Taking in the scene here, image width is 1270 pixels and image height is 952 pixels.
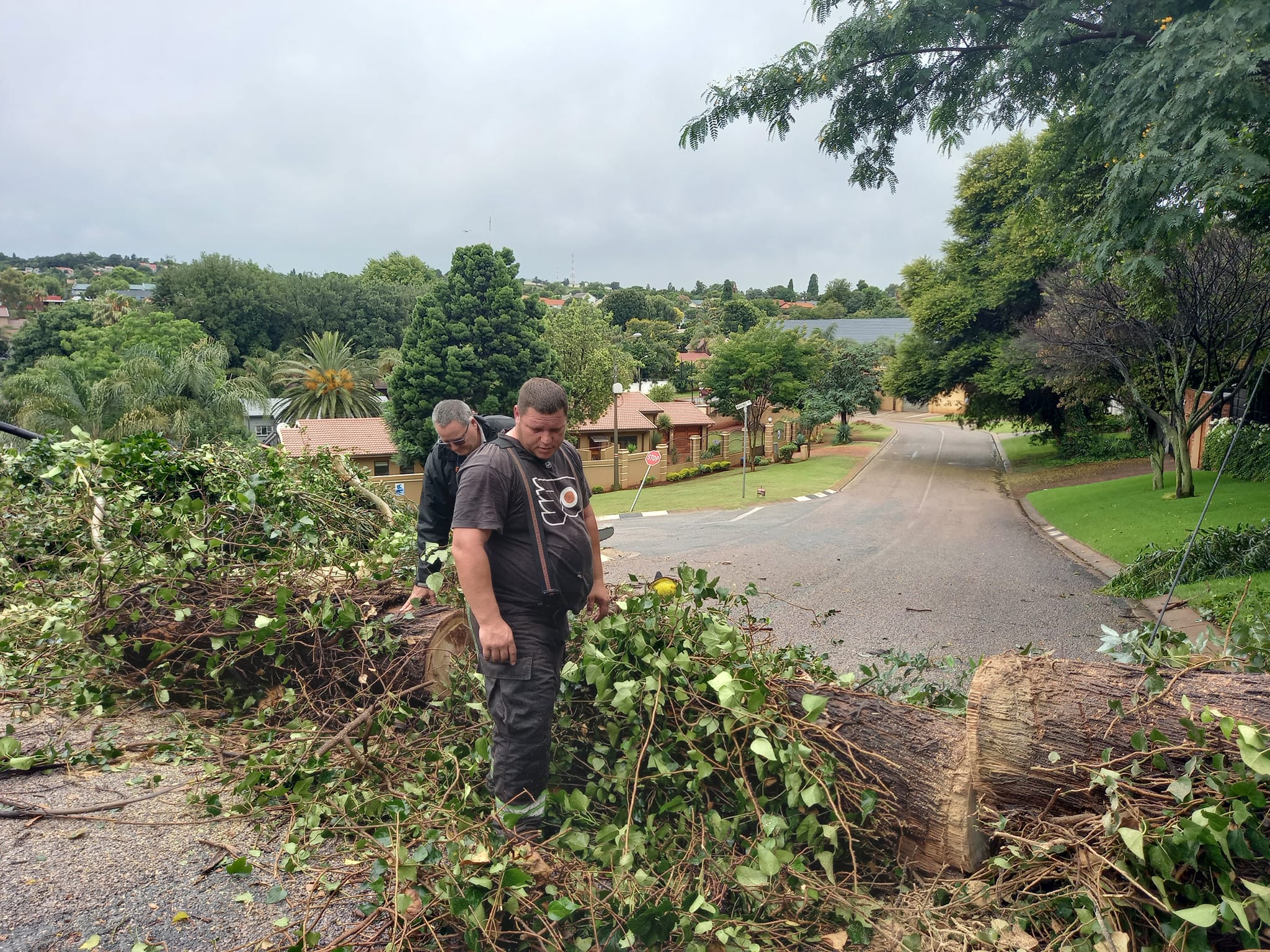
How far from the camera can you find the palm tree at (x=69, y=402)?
17.8 m

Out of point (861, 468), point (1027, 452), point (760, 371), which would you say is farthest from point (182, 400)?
point (1027, 452)

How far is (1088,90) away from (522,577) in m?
7.85

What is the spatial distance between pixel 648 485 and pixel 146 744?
91.5 ft

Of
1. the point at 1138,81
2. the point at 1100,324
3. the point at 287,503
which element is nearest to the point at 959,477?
the point at 1100,324

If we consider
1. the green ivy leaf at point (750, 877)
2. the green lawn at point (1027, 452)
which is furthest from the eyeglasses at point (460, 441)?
the green lawn at point (1027, 452)

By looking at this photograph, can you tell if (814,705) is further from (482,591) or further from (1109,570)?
(1109,570)

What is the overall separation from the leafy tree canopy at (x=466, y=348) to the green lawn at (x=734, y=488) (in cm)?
552

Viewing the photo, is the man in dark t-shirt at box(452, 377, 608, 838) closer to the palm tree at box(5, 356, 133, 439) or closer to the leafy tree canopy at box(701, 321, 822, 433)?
the palm tree at box(5, 356, 133, 439)

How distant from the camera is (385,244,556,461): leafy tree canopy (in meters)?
26.6

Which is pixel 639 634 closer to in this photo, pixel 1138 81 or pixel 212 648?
pixel 212 648

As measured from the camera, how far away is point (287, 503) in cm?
553

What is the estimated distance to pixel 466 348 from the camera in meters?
26.6

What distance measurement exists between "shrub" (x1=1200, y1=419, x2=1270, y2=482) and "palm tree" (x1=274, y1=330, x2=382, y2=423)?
1358 inches

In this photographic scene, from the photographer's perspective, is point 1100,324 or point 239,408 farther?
point 239,408
